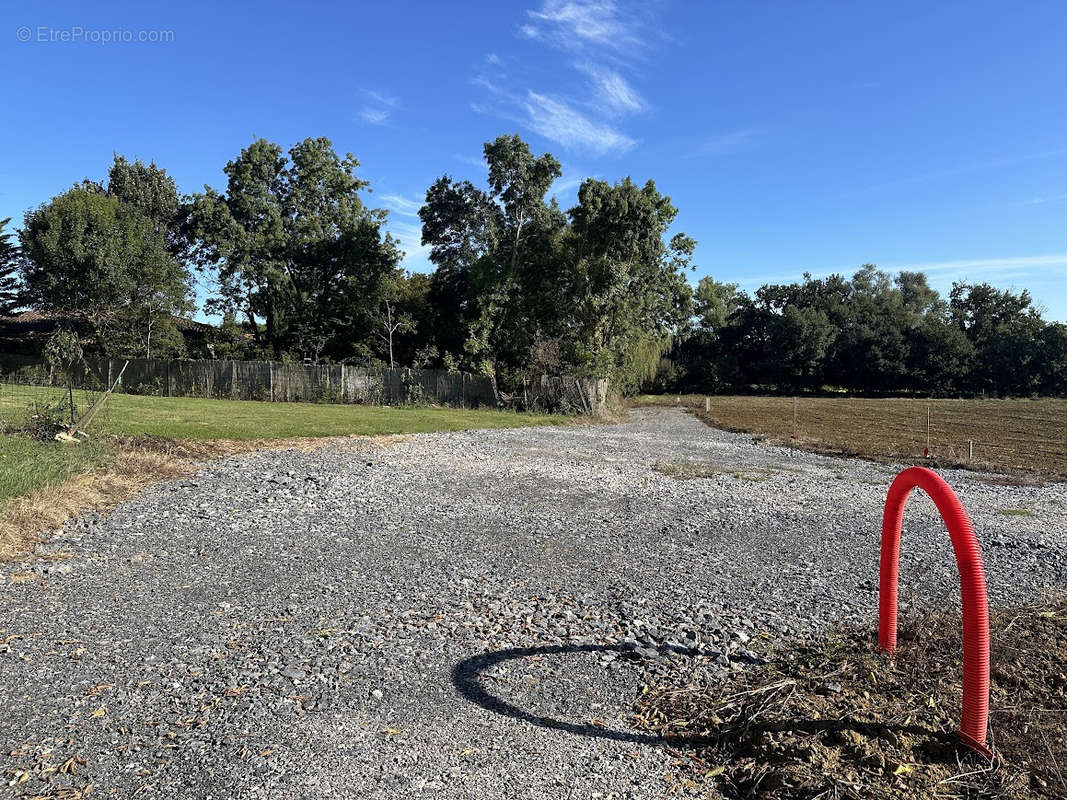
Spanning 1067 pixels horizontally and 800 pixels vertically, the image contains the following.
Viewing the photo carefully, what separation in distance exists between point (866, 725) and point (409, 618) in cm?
295

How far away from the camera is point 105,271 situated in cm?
3192

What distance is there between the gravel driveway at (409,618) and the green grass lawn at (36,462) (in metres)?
0.98

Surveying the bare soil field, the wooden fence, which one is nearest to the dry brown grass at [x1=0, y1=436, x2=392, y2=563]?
the bare soil field

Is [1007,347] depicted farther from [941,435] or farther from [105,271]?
[105,271]

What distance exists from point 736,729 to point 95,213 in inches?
1491

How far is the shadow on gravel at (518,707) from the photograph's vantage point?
10.6 ft

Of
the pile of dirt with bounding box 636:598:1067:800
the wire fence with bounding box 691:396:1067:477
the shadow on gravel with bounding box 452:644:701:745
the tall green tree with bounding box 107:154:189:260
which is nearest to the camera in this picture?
the pile of dirt with bounding box 636:598:1067:800

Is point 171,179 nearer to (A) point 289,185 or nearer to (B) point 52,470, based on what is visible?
(A) point 289,185

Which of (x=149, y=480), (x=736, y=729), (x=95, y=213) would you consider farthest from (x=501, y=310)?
(x=736, y=729)

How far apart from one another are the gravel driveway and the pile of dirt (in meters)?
0.25

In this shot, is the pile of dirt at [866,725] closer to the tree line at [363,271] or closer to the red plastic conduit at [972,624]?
the red plastic conduit at [972,624]

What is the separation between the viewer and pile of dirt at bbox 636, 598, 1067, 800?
9.20 ft

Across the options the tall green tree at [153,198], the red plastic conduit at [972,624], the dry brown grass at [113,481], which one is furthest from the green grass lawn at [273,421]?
the tall green tree at [153,198]

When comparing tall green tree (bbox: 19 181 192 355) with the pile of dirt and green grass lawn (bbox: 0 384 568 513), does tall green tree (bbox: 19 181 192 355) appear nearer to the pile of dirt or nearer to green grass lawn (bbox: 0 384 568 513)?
green grass lawn (bbox: 0 384 568 513)
